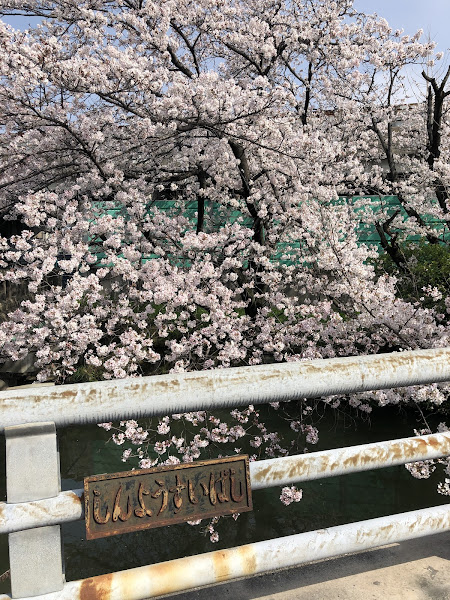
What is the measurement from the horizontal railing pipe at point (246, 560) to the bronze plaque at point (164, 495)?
7.4 inches

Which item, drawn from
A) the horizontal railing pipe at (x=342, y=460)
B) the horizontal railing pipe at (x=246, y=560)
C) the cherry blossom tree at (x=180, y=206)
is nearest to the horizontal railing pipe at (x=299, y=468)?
the horizontal railing pipe at (x=342, y=460)

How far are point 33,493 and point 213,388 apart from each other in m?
0.67

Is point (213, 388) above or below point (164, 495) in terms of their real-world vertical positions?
above

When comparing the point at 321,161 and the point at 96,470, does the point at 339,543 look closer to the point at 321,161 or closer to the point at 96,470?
the point at 96,470

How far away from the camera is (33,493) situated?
1.67m

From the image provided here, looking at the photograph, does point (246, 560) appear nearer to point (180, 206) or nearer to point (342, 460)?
point (342, 460)

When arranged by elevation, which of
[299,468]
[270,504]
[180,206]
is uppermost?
[180,206]

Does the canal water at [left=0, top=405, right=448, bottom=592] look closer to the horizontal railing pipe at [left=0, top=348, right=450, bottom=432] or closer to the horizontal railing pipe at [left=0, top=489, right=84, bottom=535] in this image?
the horizontal railing pipe at [left=0, top=489, right=84, bottom=535]

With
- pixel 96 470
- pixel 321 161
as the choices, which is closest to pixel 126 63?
pixel 321 161

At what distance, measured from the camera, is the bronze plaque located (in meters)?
1.73

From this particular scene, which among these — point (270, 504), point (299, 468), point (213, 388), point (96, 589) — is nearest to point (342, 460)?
point (299, 468)

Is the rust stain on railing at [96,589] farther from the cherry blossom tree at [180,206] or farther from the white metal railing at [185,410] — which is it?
the cherry blossom tree at [180,206]

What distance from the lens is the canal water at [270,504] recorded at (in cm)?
554

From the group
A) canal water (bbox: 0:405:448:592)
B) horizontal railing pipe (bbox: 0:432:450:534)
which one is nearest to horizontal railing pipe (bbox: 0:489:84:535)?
horizontal railing pipe (bbox: 0:432:450:534)
